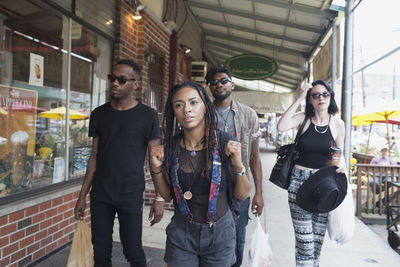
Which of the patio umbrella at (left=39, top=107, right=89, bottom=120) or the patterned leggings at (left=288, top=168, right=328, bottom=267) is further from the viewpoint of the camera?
the patio umbrella at (left=39, top=107, right=89, bottom=120)

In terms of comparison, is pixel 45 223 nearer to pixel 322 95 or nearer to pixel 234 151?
pixel 234 151

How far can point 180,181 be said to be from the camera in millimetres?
1689

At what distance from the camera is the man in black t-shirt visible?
2.49 m

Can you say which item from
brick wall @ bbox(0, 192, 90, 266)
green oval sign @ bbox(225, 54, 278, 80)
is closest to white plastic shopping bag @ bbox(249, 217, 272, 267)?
brick wall @ bbox(0, 192, 90, 266)

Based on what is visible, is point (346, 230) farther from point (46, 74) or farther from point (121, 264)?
point (46, 74)

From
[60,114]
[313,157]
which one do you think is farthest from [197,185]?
[60,114]

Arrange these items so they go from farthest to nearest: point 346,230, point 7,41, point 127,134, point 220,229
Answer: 1. point 7,41
2. point 346,230
3. point 127,134
4. point 220,229

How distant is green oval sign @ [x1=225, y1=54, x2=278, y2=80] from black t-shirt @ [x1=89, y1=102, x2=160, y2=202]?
19.6ft

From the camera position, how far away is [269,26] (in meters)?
8.30

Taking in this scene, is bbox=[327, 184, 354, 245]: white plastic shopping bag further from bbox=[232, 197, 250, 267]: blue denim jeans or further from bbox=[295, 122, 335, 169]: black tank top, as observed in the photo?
bbox=[232, 197, 250, 267]: blue denim jeans

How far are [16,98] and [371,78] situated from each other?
225 feet

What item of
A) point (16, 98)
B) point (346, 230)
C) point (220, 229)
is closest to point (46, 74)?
point (16, 98)

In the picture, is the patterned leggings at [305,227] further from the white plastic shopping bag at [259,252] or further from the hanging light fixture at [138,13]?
the hanging light fixture at [138,13]

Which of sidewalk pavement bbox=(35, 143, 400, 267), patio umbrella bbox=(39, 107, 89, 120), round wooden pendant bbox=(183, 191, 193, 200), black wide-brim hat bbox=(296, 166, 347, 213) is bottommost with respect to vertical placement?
sidewalk pavement bbox=(35, 143, 400, 267)
